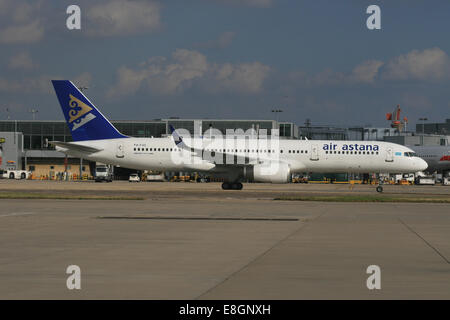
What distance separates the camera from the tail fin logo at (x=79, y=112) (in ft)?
180

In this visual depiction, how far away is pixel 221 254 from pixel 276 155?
41.3 m

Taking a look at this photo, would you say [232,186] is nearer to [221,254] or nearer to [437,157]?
[221,254]

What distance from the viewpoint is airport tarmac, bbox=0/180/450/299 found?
995cm

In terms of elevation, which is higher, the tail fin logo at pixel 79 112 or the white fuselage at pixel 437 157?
the tail fin logo at pixel 79 112

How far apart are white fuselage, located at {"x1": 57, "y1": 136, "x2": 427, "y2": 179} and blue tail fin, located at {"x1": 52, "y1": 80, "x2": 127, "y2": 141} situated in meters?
0.74

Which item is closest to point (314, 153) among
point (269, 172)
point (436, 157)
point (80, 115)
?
point (269, 172)

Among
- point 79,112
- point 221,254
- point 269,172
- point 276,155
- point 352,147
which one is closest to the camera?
point 221,254

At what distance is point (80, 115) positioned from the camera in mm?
54906

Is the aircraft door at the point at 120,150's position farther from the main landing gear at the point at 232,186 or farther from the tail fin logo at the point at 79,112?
the main landing gear at the point at 232,186

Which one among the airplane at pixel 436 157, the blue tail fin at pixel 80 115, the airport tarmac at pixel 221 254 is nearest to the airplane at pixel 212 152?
the blue tail fin at pixel 80 115

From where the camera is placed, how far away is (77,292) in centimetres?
956

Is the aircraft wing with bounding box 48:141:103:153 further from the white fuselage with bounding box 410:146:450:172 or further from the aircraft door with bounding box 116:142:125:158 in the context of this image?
the white fuselage with bounding box 410:146:450:172

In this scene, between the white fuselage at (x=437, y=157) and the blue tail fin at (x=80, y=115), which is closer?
the blue tail fin at (x=80, y=115)
